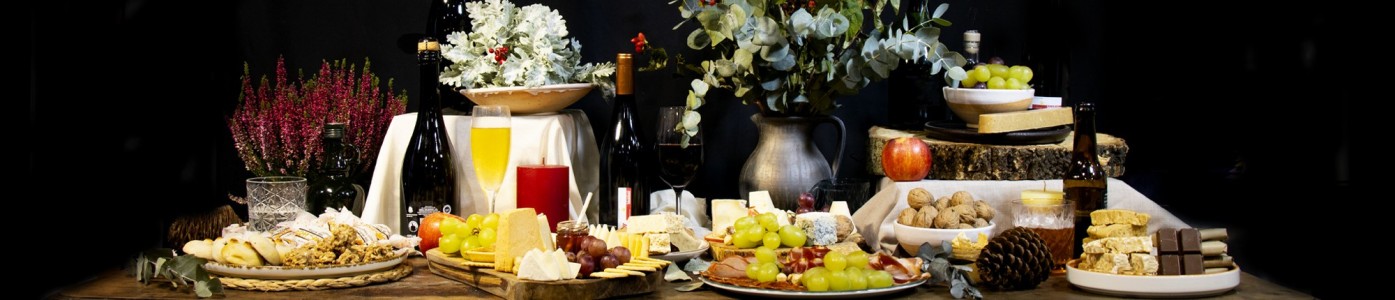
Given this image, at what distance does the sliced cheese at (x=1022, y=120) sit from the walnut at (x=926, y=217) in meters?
0.39

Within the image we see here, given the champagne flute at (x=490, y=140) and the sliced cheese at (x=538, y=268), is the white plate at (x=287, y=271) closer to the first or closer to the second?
the sliced cheese at (x=538, y=268)

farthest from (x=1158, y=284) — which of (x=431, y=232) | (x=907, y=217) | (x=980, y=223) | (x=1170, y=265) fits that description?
(x=431, y=232)

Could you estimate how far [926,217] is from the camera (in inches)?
94.8

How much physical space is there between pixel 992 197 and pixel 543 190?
995 mm

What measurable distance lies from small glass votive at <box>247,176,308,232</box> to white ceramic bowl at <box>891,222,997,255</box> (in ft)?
3.99

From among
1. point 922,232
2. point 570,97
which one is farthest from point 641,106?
point 922,232

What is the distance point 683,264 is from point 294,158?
1102 millimetres

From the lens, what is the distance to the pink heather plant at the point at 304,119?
2.98 m

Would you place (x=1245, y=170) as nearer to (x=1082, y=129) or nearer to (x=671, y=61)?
(x=1082, y=129)

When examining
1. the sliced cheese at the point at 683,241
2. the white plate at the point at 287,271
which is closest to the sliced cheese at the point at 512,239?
the white plate at the point at 287,271

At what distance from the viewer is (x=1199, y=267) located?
6.88 ft

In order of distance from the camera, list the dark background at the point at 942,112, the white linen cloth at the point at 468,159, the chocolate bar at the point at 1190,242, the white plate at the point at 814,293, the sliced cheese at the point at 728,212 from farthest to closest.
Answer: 1. the dark background at the point at 942,112
2. the white linen cloth at the point at 468,159
3. the sliced cheese at the point at 728,212
4. the chocolate bar at the point at 1190,242
5. the white plate at the point at 814,293

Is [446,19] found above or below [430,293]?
above

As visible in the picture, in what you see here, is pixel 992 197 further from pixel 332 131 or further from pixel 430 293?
pixel 332 131
